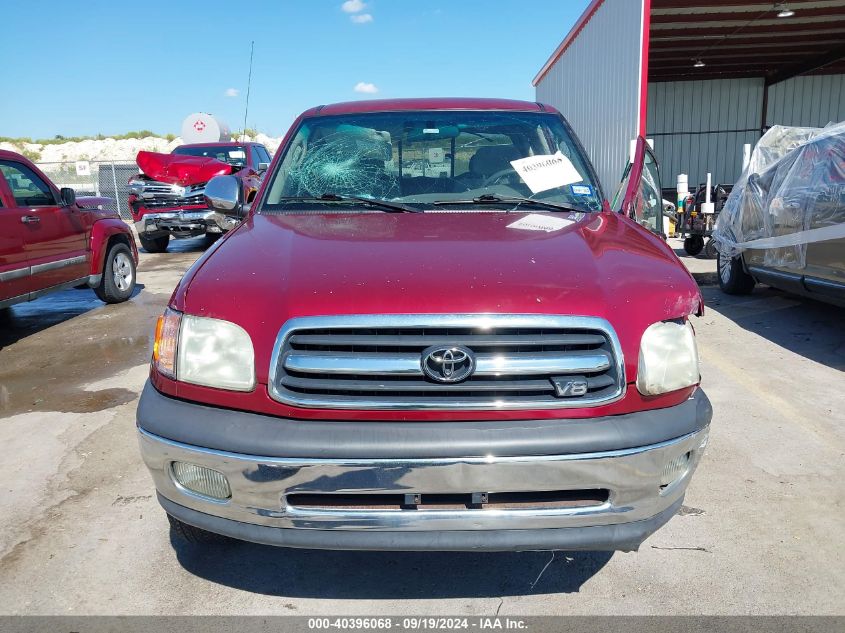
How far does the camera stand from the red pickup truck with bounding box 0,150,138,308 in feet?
19.7

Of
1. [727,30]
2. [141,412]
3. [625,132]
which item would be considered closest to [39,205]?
[141,412]

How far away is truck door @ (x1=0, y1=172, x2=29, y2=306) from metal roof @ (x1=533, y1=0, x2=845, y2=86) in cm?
872

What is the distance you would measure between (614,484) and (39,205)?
6.50 m

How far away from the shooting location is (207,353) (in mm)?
2137

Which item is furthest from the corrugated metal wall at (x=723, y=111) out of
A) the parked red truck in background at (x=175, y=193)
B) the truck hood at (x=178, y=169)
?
the truck hood at (x=178, y=169)

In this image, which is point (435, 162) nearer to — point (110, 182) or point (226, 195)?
point (226, 195)

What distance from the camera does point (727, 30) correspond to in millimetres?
14898

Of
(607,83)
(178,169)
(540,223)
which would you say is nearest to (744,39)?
(607,83)

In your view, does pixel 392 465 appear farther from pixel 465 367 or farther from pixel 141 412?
pixel 141 412

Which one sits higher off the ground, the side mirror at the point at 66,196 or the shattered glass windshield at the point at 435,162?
the shattered glass windshield at the point at 435,162

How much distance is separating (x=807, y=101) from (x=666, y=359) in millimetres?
23419

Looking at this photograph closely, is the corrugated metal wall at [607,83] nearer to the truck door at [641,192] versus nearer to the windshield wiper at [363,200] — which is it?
the truck door at [641,192]

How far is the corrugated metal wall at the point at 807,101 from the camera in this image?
21.2 meters

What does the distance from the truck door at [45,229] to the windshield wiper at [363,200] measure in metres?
4.31
